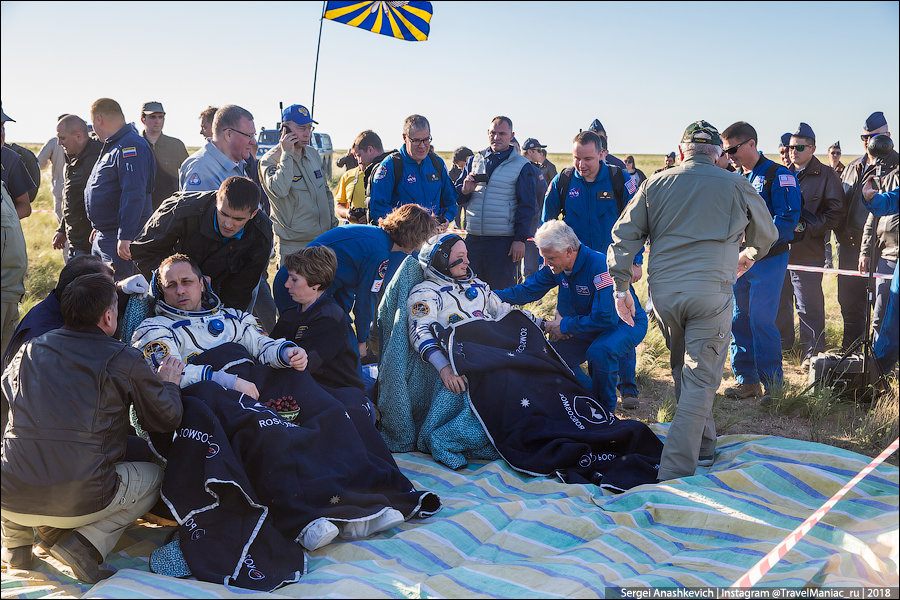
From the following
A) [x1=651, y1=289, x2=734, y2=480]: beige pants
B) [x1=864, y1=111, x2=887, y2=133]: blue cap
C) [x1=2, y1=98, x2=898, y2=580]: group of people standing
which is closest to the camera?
[x1=2, y1=98, x2=898, y2=580]: group of people standing

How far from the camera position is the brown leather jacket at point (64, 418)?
292 cm

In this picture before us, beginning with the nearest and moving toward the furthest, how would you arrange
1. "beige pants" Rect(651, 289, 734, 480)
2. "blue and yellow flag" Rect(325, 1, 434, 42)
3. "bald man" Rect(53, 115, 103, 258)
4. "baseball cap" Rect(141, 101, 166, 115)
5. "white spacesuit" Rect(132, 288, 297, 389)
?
"white spacesuit" Rect(132, 288, 297, 389)
"beige pants" Rect(651, 289, 734, 480)
"bald man" Rect(53, 115, 103, 258)
"baseball cap" Rect(141, 101, 166, 115)
"blue and yellow flag" Rect(325, 1, 434, 42)

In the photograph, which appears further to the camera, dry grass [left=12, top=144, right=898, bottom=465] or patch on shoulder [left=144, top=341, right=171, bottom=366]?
dry grass [left=12, top=144, right=898, bottom=465]

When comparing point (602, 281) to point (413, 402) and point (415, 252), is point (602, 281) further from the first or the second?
point (413, 402)

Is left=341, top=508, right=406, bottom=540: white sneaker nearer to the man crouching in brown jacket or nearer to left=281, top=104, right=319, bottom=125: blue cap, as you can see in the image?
the man crouching in brown jacket

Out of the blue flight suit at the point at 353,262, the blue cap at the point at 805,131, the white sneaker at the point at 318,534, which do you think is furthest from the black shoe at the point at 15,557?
the blue cap at the point at 805,131

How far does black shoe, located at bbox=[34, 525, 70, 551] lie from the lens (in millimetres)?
3115

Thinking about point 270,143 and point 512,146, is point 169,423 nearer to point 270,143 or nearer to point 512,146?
point 512,146

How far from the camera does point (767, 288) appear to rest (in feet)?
19.5

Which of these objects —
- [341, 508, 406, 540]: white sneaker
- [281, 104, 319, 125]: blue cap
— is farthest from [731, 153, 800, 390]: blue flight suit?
[281, 104, 319, 125]: blue cap

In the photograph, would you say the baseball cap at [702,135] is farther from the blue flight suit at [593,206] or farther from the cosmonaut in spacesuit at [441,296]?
the blue flight suit at [593,206]

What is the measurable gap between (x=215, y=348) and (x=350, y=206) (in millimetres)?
3784

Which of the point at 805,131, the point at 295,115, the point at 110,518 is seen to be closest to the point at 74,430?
the point at 110,518

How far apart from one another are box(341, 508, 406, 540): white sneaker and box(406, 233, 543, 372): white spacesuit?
1.33m
